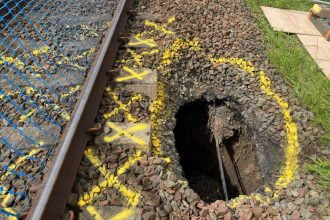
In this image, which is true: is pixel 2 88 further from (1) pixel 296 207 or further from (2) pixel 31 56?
(1) pixel 296 207

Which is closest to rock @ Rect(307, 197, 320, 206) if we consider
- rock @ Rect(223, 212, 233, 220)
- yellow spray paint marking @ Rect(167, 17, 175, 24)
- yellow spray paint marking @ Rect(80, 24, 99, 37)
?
rock @ Rect(223, 212, 233, 220)

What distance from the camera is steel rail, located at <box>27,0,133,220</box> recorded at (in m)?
2.12

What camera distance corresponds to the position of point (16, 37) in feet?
13.2

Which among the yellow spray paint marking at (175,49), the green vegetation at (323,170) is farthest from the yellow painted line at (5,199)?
the green vegetation at (323,170)

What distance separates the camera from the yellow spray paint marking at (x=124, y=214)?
7.39 feet

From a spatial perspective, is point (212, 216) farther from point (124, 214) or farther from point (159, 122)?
point (159, 122)

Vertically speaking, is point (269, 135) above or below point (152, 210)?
below

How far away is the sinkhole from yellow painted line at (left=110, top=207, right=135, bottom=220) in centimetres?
164

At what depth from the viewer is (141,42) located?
3.89 metres

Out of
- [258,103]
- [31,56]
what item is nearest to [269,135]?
[258,103]

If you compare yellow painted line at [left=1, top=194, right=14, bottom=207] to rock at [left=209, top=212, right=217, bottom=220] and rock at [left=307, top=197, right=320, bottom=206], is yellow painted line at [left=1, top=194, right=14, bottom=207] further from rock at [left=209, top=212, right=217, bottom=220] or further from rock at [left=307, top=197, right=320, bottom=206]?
rock at [left=307, top=197, right=320, bottom=206]

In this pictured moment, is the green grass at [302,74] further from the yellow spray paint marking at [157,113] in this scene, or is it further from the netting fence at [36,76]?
the netting fence at [36,76]

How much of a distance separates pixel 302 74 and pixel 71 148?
2.92 m

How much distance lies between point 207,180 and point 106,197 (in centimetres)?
310
